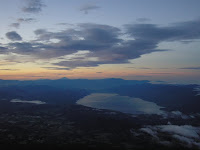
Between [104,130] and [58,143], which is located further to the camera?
[104,130]

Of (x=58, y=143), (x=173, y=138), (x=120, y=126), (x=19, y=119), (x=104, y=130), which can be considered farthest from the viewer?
(x=19, y=119)

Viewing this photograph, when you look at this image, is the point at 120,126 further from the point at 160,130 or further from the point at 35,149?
the point at 35,149

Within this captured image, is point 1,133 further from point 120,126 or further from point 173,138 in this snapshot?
point 173,138

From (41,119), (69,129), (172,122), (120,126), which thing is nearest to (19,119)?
(41,119)

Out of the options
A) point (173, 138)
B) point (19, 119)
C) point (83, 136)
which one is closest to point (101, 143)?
point (83, 136)

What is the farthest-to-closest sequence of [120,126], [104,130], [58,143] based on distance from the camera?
1. [120,126]
2. [104,130]
3. [58,143]

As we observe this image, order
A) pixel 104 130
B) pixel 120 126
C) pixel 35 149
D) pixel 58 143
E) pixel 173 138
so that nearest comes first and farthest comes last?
pixel 35 149 < pixel 58 143 < pixel 173 138 < pixel 104 130 < pixel 120 126

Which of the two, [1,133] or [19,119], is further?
[19,119]

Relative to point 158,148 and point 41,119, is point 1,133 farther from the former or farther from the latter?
point 158,148
